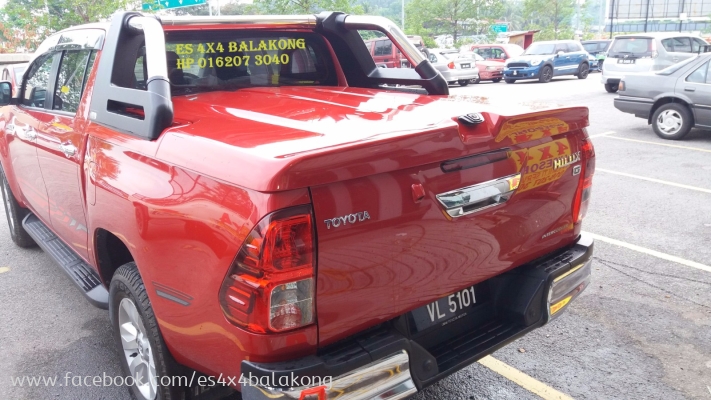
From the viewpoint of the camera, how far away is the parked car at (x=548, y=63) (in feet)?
73.0

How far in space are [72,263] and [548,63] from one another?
21.8m

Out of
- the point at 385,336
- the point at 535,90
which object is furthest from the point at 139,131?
the point at 535,90

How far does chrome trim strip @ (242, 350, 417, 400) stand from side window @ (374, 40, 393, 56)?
65.2 ft

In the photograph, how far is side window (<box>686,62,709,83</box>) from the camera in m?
9.51

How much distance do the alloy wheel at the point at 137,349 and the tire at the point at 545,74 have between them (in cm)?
2164

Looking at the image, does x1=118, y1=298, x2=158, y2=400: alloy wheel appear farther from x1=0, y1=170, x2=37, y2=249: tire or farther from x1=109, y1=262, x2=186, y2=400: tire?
x1=0, y1=170, x2=37, y2=249: tire

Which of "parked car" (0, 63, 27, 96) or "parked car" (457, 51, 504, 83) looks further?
"parked car" (457, 51, 504, 83)

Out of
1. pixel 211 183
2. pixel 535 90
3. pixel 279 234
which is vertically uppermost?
pixel 211 183

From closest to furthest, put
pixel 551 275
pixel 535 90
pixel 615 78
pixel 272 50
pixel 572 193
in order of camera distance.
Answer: pixel 551 275 < pixel 572 193 < pixel 272 50 < pixel 615 78 < pixel 535 90

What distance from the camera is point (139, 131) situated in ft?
8.39

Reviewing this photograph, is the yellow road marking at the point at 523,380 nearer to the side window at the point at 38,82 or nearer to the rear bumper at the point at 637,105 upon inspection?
the side window at the point at 38,82

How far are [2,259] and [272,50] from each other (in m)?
3.24

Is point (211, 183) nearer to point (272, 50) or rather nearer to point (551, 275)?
point (551, 275)

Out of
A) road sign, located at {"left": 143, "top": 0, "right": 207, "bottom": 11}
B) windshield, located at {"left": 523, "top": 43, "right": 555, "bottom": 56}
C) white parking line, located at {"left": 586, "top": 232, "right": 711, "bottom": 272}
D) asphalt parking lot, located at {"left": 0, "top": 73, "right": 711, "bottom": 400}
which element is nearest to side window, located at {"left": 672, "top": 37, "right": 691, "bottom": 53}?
windshield, located at {"left": 523, "top": 43, "right": 555, "bottom": 56}
